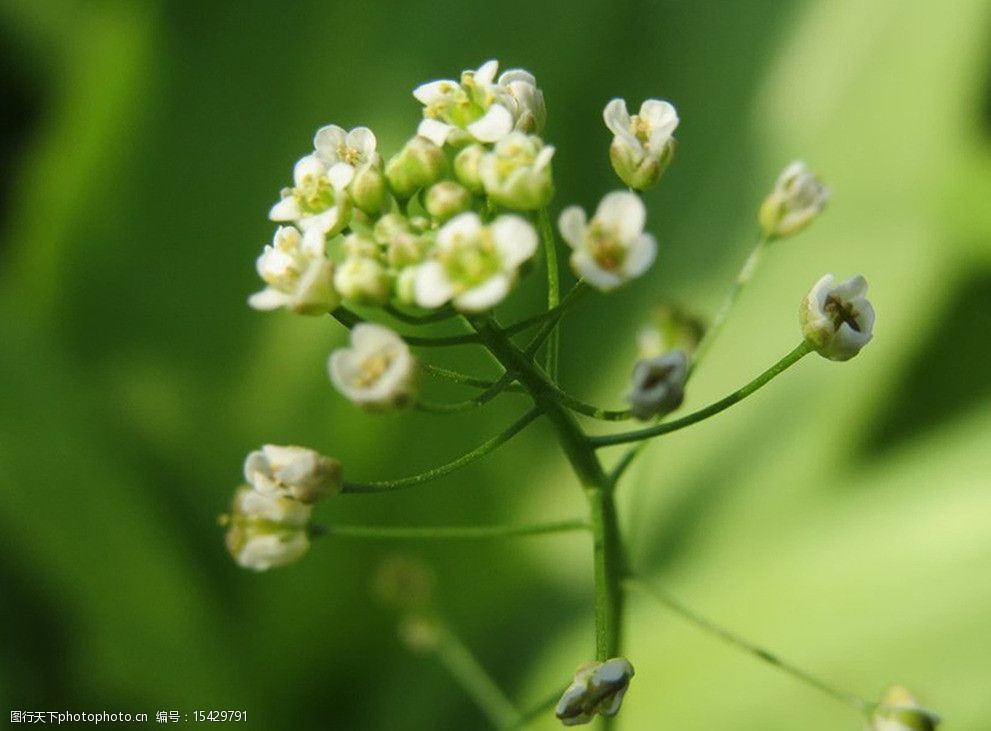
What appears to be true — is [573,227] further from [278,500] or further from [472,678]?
[472,678]

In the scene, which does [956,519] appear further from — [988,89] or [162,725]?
[162,725]

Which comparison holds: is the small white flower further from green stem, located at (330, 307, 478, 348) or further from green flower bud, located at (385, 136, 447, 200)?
green stem, located at (330, 307, 478, 348)

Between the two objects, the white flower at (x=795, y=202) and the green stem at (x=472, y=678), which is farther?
the green stem at (x=472, y=678)

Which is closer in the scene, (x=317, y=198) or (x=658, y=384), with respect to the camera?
(x=658, y=384)

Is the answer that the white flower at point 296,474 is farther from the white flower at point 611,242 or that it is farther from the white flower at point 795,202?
the white flower at point 795,202

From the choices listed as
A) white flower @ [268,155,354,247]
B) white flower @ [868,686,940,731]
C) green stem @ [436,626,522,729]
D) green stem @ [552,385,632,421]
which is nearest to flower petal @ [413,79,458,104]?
white flower @ [268,155,354,247]

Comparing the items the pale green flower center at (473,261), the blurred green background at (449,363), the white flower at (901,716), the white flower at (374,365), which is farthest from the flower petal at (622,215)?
the blurred green background at (449,363)

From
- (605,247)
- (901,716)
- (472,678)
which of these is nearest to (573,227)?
(605,247)
